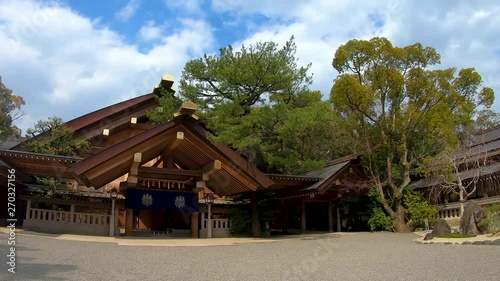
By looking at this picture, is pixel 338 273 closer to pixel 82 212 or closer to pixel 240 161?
pixel 240 161

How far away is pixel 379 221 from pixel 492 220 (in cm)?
628

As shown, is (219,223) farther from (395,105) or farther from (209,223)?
(395,105)

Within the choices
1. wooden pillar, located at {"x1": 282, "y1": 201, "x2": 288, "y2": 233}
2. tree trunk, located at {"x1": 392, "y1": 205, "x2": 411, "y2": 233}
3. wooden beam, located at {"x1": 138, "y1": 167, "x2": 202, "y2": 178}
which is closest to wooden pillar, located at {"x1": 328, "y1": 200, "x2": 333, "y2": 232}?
wooden pillar, located at {"x1": 282, "y1": 201, "x2": 288, "y2": 233}

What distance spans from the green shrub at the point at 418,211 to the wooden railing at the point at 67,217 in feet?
40.7

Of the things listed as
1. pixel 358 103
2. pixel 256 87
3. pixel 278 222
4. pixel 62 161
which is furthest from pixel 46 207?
pixel 358 103

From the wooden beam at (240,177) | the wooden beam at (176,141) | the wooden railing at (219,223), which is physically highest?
the wooden beam at (176,141)

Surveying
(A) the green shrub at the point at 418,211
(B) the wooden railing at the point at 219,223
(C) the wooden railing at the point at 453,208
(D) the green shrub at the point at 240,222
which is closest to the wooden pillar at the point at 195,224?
(B) the wooden railing at the point at 219,223

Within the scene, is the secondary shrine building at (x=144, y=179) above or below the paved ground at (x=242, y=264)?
above

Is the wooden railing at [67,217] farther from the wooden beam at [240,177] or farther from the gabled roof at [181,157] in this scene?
the wooden beam at [240,177]

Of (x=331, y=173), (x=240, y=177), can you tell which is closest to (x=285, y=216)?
(x=331, y=173)

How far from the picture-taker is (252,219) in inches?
593

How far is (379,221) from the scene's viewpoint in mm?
17625

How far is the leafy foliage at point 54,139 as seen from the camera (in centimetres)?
1421

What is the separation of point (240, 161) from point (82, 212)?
19.7ft
